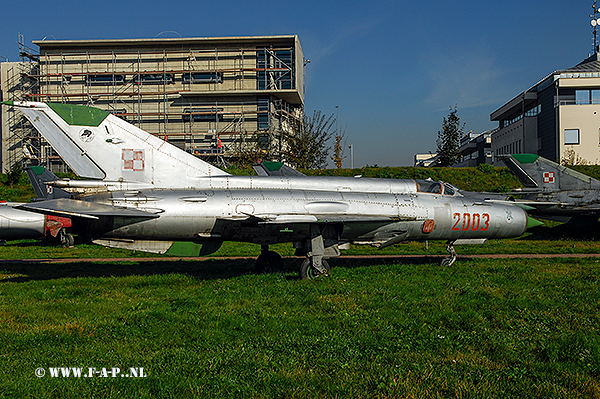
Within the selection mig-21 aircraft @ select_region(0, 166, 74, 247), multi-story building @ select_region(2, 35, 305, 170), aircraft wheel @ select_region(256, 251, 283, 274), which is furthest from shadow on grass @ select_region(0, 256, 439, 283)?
multi-story building @ select_region(2, 35, 305, 170)

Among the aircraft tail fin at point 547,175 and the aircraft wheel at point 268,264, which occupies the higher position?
the aircraft tail fin at point 547,175

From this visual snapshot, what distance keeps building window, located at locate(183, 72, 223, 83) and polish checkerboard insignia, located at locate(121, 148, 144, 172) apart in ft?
144

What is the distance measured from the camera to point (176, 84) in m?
53.1

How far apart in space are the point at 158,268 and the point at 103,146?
15.3 ft

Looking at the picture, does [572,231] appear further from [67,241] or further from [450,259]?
[67,241]

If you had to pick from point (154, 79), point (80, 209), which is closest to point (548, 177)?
point (80, 209)

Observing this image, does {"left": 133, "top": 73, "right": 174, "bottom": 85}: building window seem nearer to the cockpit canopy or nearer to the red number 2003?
the cockpit canopy

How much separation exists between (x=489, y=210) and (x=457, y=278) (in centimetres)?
322

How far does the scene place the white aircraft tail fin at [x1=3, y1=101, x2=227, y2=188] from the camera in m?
11.1

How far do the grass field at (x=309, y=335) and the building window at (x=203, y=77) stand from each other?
44.7 metres

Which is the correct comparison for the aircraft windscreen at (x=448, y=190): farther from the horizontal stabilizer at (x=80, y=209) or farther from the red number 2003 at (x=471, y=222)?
the horizontal stabilizer at (x=80, y=209)

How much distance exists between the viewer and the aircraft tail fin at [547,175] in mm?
21984

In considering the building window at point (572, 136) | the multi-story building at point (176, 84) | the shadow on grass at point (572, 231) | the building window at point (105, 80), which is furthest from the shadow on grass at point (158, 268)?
the building window at point (105, 80)

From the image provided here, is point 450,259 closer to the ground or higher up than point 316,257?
closer to the ground
